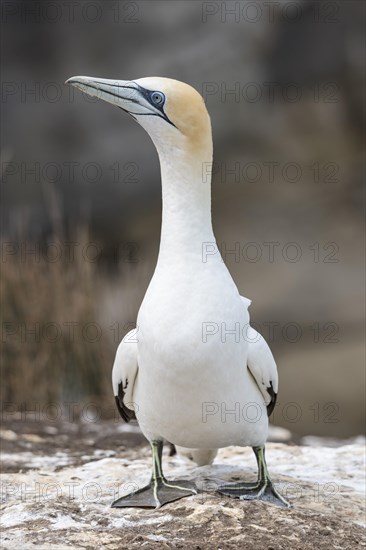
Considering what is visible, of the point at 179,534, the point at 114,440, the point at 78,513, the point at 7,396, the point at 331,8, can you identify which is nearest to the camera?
the point at 179,534

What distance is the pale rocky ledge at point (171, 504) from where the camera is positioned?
379cm

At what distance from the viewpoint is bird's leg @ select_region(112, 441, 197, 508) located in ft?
13.9

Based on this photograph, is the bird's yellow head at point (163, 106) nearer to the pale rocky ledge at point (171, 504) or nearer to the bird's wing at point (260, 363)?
the bird's wing at point (260, 363)

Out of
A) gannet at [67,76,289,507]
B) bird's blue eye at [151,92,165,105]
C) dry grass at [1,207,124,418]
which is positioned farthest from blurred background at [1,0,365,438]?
bird's blue eye at [151,92,165,105]

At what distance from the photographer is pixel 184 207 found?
13.7 feet

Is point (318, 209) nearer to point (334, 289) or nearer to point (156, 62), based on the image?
point (334, 289)

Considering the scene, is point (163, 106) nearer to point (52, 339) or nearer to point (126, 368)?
point (126, 368)

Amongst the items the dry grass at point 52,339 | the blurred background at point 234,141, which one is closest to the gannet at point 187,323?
the dry grass at point 52,339

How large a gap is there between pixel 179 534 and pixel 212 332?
2.95ft

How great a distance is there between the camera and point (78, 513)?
13.8 feet

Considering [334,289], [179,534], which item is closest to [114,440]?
[179,534]

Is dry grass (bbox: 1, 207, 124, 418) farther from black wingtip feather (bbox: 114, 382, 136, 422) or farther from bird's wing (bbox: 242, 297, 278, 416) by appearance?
bird's wing (bbox: 242, 297, 278, 416)

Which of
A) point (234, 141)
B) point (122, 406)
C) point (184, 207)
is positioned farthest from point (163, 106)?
point (234, 141)

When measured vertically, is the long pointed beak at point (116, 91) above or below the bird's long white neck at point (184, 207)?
above
